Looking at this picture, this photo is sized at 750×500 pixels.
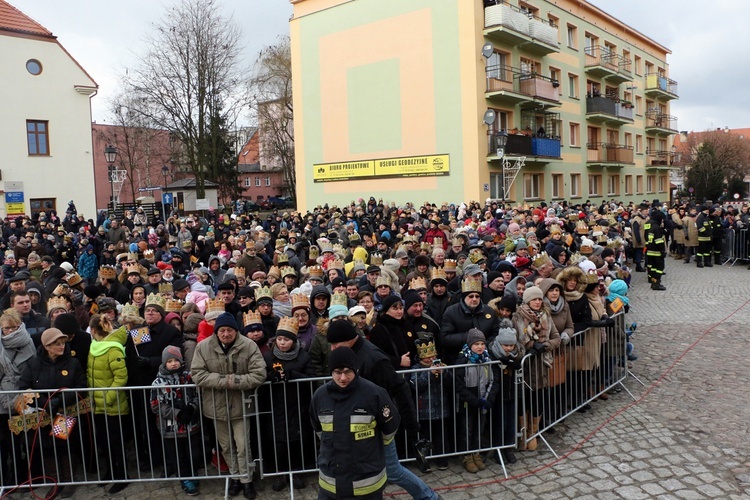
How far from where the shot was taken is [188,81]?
112ft

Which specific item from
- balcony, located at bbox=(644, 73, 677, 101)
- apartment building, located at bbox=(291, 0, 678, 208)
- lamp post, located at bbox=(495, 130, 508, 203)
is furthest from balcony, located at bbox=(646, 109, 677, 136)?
lamp post, located at bbox=(495, 130, 508, 203)

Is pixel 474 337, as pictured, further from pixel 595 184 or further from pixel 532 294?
pixel 595 184

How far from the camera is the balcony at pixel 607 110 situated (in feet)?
117

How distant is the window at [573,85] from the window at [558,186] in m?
5.23

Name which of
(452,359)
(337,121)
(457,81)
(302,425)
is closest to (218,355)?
(302,425)

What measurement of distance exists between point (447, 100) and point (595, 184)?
15.8 meters

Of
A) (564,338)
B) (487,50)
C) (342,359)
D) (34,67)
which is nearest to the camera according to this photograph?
(342,359)

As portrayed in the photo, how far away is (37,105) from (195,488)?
3065cm

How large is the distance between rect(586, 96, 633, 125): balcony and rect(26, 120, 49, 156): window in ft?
101

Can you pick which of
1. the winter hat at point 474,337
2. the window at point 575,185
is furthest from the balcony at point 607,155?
the winter hat at point 474,337

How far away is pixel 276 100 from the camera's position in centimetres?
4691

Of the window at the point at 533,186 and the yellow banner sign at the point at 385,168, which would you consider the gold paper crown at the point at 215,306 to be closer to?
the yellow banner sign at the point at 385,168

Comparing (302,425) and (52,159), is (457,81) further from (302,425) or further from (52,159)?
(302,425)

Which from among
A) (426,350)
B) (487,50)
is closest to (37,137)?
(487,50)
